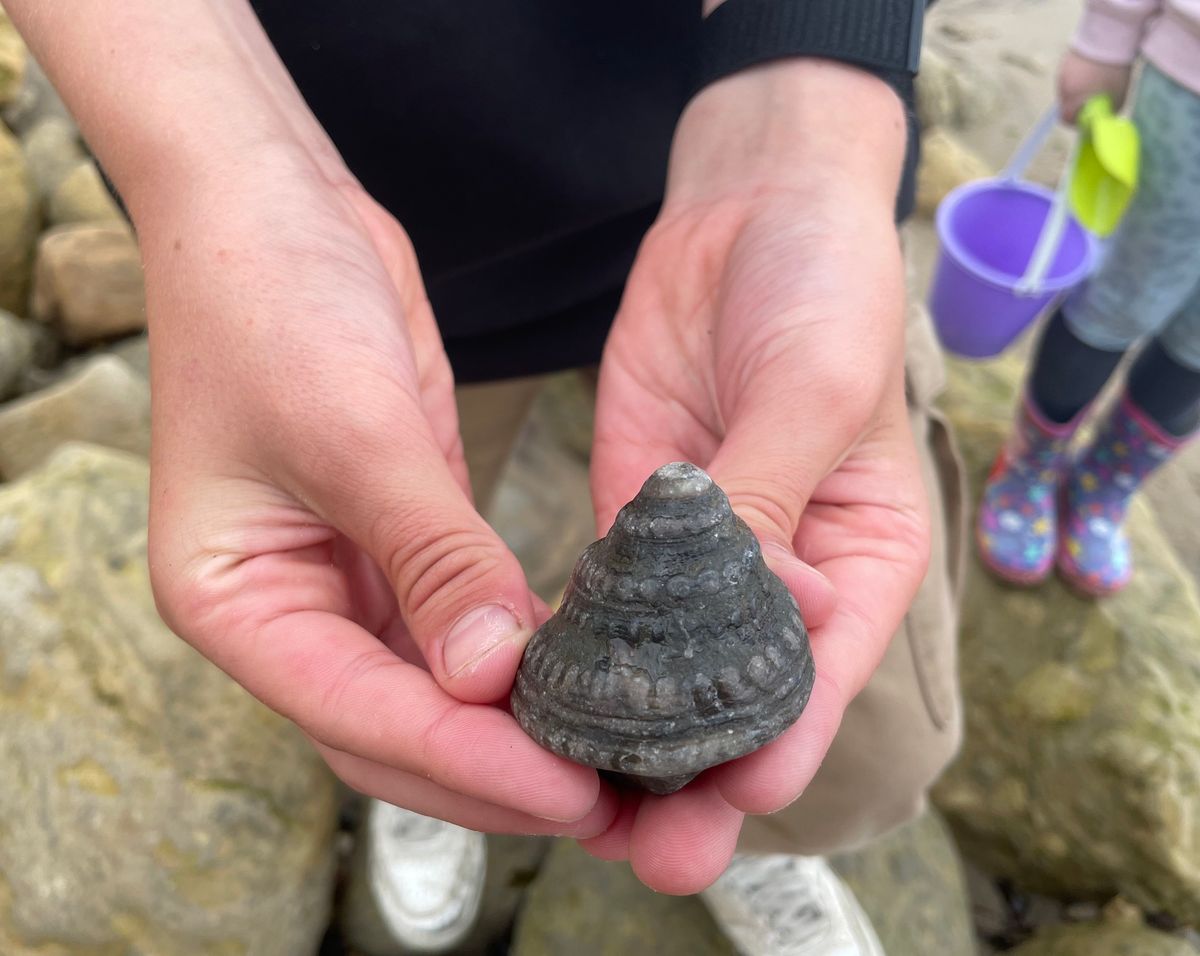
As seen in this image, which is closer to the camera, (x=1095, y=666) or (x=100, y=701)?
(x=100, y=701)

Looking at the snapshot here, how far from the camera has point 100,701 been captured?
8.94 ft

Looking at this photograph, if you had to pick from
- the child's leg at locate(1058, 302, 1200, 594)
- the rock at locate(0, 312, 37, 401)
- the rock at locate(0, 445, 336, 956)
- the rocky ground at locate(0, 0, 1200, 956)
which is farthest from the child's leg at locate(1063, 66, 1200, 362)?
the rock at locate(0, 312, 37, 401)

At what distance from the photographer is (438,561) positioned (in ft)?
4.95

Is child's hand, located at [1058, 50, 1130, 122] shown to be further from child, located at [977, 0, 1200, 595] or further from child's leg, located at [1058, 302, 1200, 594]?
child's leg, located at [1058, 302, 1200, 594]

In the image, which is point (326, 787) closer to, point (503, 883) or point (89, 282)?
point (503, 883)

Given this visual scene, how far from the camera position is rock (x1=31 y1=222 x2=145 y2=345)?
4723 mm

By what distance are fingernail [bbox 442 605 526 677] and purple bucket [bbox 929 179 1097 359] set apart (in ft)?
9.94

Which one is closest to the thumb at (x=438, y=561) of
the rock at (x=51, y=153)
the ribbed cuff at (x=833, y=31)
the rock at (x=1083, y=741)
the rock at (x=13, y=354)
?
the ribbed cuff at (x=833, y=31)

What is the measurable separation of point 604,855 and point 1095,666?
2511mm

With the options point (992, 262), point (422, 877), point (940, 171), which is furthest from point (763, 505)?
point (940, 171)

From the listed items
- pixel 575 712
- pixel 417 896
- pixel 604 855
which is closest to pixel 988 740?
pixel 417 896

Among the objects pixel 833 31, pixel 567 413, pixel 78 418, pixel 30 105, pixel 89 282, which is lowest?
pixel 567 413

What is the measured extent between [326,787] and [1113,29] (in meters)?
3.68

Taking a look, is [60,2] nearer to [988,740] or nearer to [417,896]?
[417,896]
